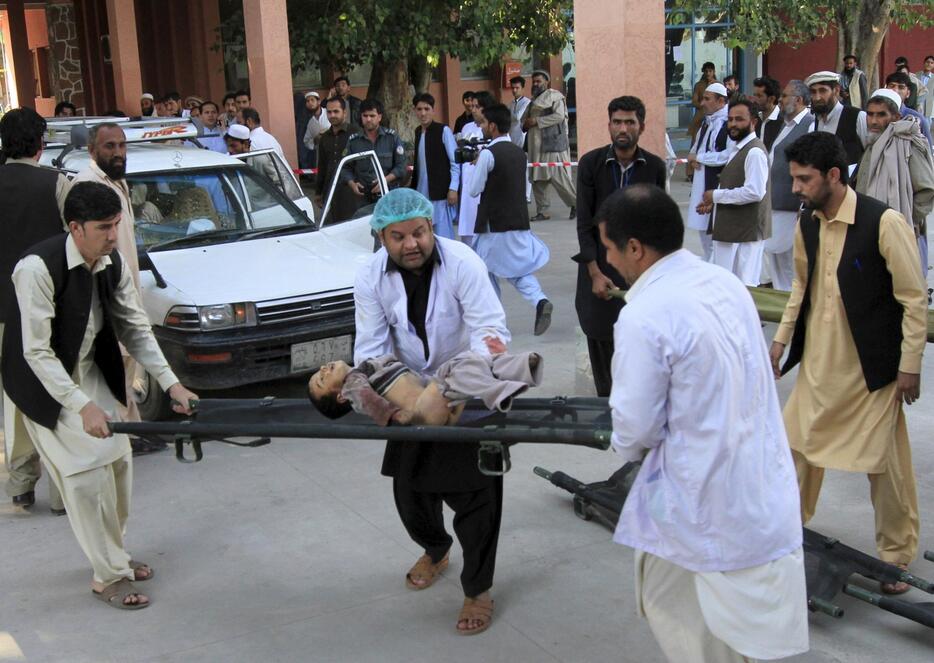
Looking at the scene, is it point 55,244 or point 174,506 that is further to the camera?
point 174,506

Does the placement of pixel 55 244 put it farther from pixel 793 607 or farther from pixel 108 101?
pixel 108 101

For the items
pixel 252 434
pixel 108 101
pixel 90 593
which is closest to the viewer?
pixel 252 434

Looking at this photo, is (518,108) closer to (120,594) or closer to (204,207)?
(204,207)

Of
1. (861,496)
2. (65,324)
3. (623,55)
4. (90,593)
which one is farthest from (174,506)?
(623,55)

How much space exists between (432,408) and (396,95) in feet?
46.5

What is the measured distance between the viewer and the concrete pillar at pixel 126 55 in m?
17.4

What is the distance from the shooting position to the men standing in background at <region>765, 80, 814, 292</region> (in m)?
8.41

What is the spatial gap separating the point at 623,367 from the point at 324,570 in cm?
242

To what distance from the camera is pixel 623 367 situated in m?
2.88

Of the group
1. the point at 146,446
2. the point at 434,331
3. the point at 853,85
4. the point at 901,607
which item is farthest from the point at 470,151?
the point at 853,85

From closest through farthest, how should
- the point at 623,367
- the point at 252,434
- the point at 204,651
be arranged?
1. the point at 623,367
2. the point at 252,434
3. the point at 204,651

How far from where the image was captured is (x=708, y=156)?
848cm

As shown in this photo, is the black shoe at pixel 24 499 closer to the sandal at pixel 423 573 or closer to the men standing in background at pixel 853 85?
the sandal at pixel 423 573

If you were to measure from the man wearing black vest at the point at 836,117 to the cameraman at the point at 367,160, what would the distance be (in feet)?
11.9
